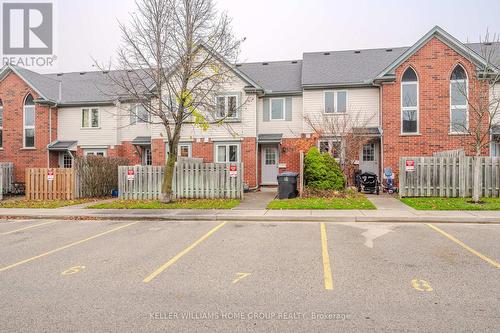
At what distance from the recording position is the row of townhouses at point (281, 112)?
18.7 meters

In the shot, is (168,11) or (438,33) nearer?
(168,11)

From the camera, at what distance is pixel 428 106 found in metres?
18.8

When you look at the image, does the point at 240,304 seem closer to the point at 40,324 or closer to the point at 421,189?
the point at 40,324

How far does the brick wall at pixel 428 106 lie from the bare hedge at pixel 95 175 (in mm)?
14913

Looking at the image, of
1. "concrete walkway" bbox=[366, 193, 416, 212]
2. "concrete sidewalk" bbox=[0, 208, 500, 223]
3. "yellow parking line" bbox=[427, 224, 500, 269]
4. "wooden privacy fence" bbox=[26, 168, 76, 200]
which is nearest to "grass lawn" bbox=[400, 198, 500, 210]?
"concrete walkway" bbox=[366, 193, 416, 212]

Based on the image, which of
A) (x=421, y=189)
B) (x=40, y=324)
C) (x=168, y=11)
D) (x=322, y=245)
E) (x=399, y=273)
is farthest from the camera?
(x=421, y=189)

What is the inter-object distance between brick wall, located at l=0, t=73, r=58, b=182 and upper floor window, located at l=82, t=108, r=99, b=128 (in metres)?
2.02

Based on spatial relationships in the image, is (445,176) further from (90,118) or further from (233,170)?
(90,118)

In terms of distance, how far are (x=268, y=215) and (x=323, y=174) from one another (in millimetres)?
5627

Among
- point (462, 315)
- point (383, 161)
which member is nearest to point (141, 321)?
point (462, 315)

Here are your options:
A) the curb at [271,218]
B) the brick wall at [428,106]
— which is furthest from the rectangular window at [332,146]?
the curb at [271,218]

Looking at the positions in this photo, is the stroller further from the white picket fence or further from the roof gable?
the white picket fence

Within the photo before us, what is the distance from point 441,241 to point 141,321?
6747 millimetres

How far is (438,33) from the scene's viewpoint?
18.4 m
